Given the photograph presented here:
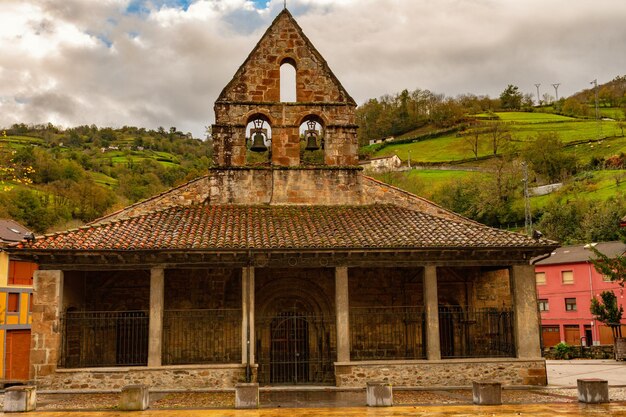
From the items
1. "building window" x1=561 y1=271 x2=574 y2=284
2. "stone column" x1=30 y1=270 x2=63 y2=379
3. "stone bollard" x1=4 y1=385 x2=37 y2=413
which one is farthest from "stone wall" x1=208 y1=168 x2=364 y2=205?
"building window" x1=561 y1=271 x2=574 y2=284

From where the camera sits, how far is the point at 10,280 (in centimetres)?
3225

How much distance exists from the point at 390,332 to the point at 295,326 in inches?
110

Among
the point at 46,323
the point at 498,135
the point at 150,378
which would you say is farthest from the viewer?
the point at 498,135

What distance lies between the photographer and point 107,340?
16.9 metres

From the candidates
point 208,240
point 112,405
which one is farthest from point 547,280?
point 112,405

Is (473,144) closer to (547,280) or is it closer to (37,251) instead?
(547,280)

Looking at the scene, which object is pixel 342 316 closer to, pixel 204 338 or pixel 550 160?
pixel 204 338

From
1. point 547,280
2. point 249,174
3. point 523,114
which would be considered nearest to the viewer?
point 249,174

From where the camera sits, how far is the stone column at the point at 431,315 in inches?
608

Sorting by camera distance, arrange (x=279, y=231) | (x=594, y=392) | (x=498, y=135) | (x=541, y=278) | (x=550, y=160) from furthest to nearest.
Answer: (x=498, y=135), (x=550, y=160), (x=541, y=278), (x=279, y=231), (x=594, y=392)

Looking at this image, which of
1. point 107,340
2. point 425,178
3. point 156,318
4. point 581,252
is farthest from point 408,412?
point 425,178

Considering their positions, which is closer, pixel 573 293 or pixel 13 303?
pixel 13 303

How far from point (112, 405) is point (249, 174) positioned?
7.99 metres

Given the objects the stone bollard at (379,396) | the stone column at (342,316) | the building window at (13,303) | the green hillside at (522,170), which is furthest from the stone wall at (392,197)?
the green hillside at (522,170)
